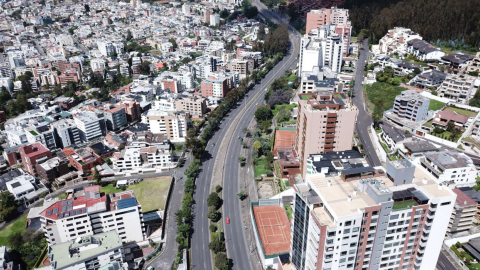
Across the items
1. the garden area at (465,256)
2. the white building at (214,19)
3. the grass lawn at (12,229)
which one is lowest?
the grass lawn at (12,229)

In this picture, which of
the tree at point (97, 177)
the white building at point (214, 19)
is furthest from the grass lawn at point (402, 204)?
the white building at point (214, 19)

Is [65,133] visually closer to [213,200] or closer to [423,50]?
[213,200]

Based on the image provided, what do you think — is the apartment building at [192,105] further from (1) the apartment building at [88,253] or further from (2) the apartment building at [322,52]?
(1) the apartment building at [88,253]

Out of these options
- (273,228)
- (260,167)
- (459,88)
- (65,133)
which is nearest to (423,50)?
(459,88)

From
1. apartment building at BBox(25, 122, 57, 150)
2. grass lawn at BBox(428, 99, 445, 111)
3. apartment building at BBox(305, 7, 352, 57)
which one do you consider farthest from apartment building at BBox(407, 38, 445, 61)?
apartment building at BBox(25, 122, 57, 150)

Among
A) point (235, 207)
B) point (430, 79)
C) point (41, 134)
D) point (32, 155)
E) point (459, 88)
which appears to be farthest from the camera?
point (430, 79)

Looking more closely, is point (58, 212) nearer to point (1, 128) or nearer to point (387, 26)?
point (1, 128)
